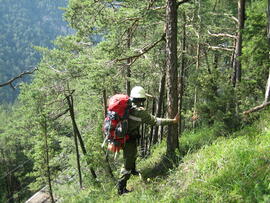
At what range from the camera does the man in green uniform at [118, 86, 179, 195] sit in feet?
15.2

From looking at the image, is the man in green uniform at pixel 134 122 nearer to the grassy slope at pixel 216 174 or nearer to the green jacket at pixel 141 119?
the green jacket at pixel 141 119

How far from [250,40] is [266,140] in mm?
2133

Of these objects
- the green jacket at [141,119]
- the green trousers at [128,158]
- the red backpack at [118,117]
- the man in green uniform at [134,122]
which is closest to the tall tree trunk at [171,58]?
the man in green uniform at [134,122]

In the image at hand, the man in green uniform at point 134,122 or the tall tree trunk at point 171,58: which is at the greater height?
the tall tree trunk at point 171,58

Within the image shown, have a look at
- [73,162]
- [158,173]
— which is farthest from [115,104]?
[73,162]

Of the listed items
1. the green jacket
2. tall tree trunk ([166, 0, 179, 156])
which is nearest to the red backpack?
the green jacket

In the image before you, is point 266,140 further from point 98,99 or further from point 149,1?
point 98,99

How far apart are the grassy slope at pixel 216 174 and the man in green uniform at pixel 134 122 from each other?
13.3 inches

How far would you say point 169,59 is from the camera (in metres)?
5.05

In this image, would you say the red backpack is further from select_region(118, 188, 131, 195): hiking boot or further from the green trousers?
select_region(118, 188, 131, 195): hiking boot

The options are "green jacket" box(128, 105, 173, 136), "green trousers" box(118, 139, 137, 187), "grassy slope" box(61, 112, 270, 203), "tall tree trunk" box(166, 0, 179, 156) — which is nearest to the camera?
"grassy slope" box(61, 112, 270, 203)

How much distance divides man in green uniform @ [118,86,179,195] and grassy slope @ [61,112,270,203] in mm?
337

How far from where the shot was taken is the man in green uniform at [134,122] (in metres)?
4.65

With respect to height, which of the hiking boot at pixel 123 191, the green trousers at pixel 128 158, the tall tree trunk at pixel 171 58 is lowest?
the hiking boot at pixel 123 191
